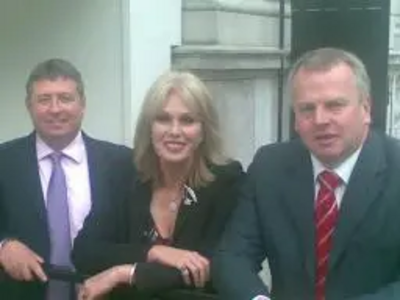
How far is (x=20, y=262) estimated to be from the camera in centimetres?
324

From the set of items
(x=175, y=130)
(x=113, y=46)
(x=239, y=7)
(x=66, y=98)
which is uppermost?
Answer: (x=239, y=7)

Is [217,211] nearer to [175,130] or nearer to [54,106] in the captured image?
[175,130]

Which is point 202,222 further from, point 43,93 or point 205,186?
point 43,93

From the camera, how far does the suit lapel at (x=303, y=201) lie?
9.30 ft

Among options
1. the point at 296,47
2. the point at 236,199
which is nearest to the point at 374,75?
the point at 296,47

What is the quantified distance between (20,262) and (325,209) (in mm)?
1219

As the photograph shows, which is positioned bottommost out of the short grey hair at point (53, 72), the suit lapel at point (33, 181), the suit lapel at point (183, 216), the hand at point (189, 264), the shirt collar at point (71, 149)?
the hand at point (189, 264)

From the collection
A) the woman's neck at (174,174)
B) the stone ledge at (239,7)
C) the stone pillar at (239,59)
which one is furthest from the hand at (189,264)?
the stone ledge at (239,7)

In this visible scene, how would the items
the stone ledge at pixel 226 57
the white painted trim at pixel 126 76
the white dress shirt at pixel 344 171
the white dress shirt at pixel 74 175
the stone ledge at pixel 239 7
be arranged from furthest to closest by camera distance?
the stone ledge at pixel 239 7, the stone ledge at pixel 226 57, the white painted trim at pixel 126 76, the white dress shirt at pixel 74 175, the white dress shirt at pixel 344 171

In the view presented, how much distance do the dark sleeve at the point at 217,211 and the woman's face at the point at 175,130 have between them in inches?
7.0

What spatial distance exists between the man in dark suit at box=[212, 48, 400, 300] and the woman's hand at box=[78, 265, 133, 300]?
343mm

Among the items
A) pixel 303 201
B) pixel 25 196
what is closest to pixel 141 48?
pixel 25 196

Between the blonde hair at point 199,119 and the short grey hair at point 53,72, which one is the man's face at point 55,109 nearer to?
the short grey hair at point 53,72

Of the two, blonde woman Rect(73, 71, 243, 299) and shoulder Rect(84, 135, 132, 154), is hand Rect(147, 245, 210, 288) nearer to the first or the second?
blonde woman Rect(73, 71, 243, 299)
